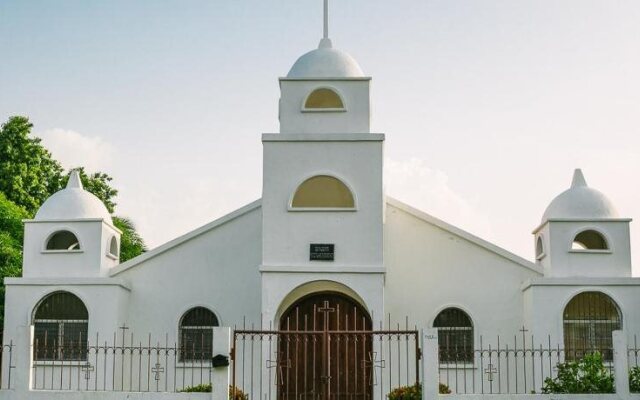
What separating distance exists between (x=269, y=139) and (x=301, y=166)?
95 centimetres

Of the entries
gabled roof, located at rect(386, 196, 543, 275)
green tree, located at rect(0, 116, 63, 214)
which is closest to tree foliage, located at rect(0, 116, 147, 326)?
green tree, located at rect(0, 116, 63, 214)

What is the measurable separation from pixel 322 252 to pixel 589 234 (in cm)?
678

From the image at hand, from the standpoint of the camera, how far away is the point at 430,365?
16172mm

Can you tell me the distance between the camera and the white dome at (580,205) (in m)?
22.9

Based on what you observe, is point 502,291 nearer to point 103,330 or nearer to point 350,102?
point 350,102

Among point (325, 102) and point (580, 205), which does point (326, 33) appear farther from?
point (580, 205)

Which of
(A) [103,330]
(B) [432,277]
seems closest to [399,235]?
(B) [432,277]

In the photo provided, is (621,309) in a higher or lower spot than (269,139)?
lower

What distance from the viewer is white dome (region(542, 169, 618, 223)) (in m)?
22.9

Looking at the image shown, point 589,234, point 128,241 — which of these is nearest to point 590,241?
point 589,234

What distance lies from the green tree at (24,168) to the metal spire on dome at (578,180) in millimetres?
20340

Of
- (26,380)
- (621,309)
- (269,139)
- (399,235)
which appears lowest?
(26,380)

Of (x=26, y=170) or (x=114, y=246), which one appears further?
(x=26, y=170)

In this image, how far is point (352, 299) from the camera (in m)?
22.3
